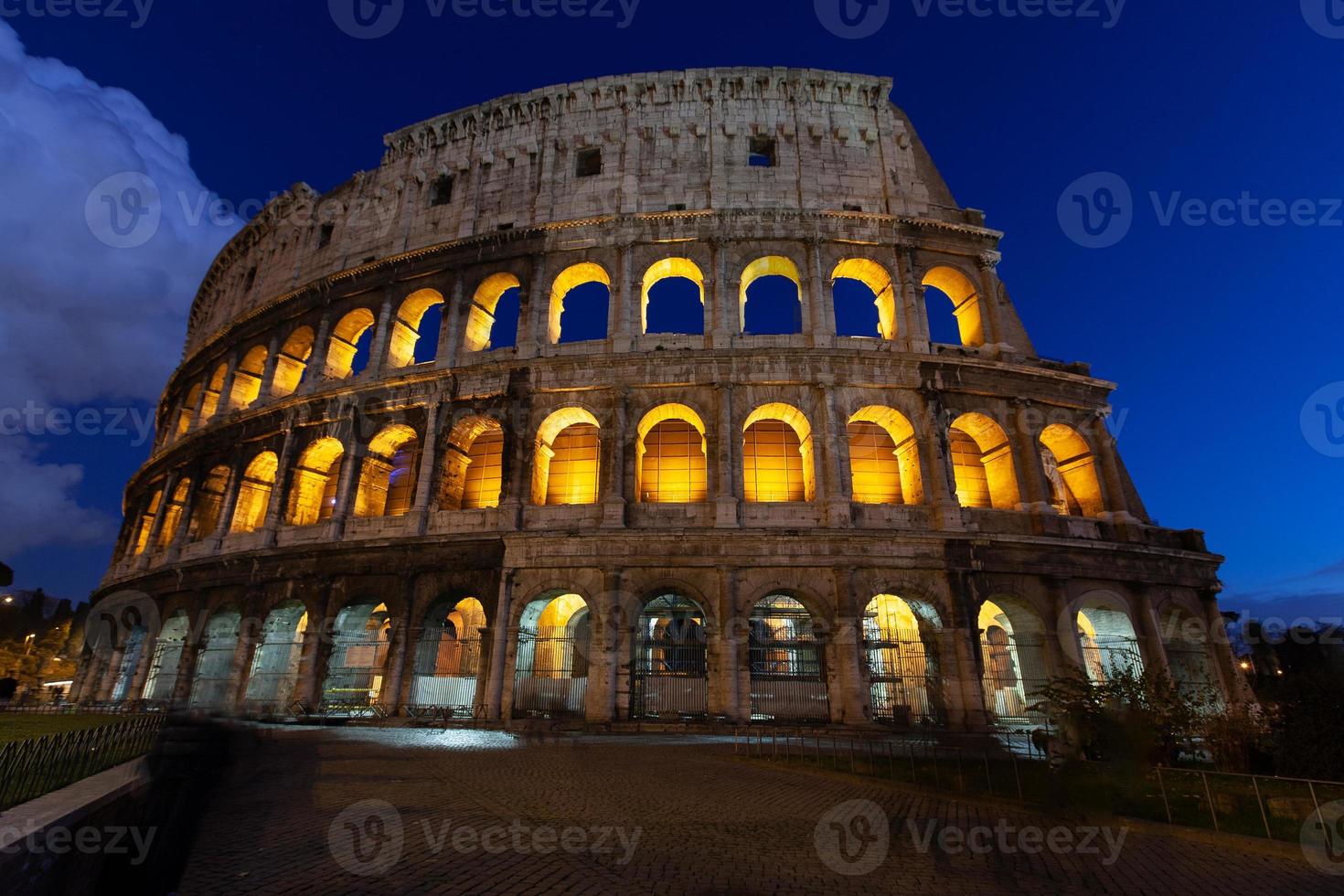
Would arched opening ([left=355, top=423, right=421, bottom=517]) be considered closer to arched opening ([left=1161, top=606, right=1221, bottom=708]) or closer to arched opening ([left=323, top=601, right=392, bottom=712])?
arched opening ([left=323, top=601, right=392, bottom=712])

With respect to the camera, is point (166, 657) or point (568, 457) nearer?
point (568, 457)

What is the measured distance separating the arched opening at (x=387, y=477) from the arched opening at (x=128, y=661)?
9268 millimetres

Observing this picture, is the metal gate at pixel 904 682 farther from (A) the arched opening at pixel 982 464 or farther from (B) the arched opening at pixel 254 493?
(B) the arched opening at pixel 254 493

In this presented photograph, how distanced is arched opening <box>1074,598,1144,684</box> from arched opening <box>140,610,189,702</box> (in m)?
26.2

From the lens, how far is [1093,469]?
1827 centimetres

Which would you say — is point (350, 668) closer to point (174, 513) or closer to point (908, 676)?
point (174, 513)

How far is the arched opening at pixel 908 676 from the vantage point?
15242mm

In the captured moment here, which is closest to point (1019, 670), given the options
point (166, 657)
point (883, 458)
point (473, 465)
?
point (883, 458)

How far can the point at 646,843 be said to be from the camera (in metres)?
5.73

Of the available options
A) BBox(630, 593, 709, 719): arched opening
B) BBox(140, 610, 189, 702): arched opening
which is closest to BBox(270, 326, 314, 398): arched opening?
BBox(140, 610, 189, 702): arched opening

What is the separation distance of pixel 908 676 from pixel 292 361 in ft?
74.2

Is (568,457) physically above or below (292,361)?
below


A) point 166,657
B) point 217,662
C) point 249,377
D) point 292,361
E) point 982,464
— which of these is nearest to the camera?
point 217,662

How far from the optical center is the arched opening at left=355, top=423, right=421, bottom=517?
61.8 ft
